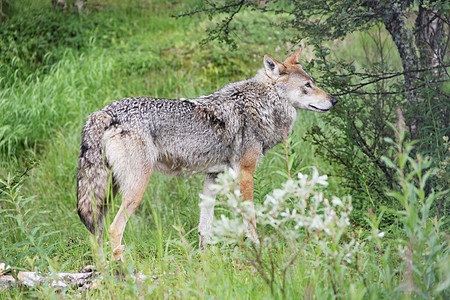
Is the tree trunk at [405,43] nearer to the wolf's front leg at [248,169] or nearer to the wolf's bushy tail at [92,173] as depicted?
the wolf's front leg at [248,169]

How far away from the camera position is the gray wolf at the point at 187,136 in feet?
12.8

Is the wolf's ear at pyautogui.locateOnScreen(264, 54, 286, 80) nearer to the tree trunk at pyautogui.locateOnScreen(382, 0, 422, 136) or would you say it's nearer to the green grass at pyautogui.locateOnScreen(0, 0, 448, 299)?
the green grass at pyautogui.locateOnScreen(0, 0, 448, 299)

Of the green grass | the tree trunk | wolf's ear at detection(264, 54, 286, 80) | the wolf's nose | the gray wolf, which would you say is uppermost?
the tree trunk

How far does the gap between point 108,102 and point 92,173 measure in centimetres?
428

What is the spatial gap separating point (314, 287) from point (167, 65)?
7.92 metres

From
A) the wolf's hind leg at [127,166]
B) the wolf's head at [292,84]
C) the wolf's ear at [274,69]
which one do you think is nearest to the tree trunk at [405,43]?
the wolf's head at [292,84]

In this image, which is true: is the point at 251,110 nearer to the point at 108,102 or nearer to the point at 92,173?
the point at 92,173

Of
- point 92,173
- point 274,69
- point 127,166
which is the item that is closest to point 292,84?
point 274,69

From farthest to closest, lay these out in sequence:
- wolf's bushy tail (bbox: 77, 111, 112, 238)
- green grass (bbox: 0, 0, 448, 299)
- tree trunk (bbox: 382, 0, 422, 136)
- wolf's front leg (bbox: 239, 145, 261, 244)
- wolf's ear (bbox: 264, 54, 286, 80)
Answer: wolf's ear (bbox: 264, 54, 286, 80) < tree trunk (bbox: 382, 0, 422, 136) < wolf's front leg (bbox: 239, 145, 261, 244) < wolf's bushy tail (bbox: 77, 111, 112, 238) < green grass (bbox: 0, 0, 448, 299)

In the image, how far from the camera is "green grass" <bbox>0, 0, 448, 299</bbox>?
3.65m

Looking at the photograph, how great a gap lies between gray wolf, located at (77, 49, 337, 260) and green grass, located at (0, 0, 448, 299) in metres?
0.30

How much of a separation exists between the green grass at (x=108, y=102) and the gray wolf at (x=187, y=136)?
296 mm

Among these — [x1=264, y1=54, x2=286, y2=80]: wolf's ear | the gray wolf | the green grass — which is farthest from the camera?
[x1=264, y1=54, x2=286, y2=80]: wolf's ear

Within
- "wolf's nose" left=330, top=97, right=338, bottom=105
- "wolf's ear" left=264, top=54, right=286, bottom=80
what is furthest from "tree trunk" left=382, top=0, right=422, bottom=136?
"wolf's ear" left=264, top=54, right=286, bottom=80
